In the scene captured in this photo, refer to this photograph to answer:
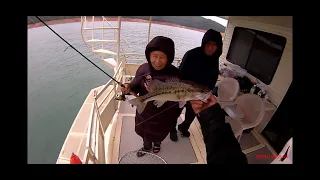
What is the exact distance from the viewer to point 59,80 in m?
10.1

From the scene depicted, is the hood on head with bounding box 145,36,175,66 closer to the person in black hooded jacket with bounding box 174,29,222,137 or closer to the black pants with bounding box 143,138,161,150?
the person in black hooded jacket with bounding box 174,29,222,137

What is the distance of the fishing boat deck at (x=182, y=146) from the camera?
2.79 metres

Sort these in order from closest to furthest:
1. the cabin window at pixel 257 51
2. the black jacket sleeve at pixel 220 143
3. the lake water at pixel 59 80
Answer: the black jacket sleeve at pixel 220 143 < the cabin window at pixel 257 51 < the lake water at pixel 59 80

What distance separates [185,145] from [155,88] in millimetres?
1640

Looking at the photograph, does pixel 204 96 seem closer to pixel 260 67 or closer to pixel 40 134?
pixel 260 67

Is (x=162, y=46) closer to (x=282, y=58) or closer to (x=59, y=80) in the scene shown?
(x=282, y=58)

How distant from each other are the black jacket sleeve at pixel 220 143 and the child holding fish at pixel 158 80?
703 mm

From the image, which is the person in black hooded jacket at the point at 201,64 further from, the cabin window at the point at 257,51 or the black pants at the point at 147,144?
the cabin window at the point at 257,51

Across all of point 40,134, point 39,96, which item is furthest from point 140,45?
point 40,134

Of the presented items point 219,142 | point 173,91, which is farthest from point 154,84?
point 219,142

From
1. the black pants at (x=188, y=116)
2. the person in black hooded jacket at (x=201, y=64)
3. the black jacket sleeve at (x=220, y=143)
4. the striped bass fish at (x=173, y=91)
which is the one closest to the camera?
the black jacket sleeve at (x=220, y=143)

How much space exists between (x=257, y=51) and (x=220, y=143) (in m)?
3.48

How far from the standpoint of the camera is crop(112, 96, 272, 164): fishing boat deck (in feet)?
9.14

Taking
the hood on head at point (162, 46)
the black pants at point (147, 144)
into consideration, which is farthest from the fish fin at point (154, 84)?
the black pants at point (147, 144)
